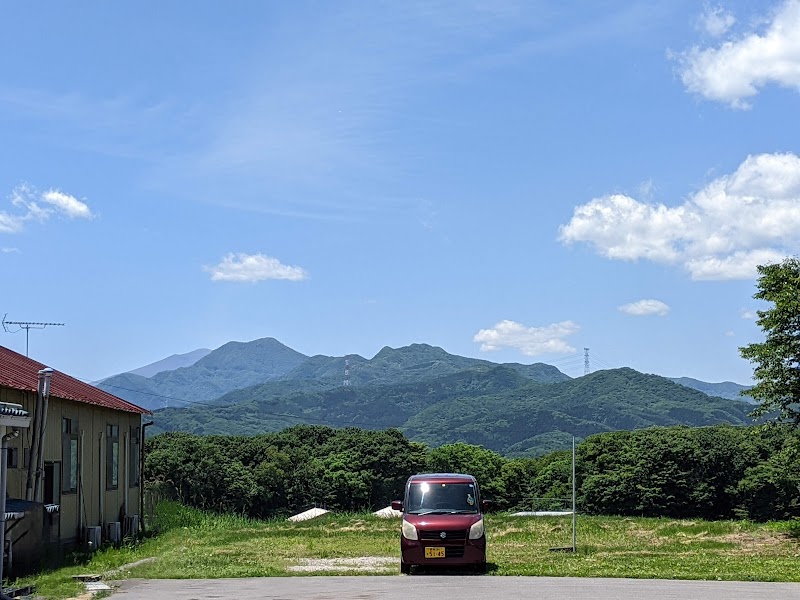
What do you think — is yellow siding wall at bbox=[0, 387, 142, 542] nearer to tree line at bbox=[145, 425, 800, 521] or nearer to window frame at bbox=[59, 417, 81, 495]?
window frame at bbox=[59, 417, 81, 495]

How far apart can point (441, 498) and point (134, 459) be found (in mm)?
14723

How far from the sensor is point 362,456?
266 ft

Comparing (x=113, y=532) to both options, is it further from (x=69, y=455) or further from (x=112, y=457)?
(x=69, y=455)

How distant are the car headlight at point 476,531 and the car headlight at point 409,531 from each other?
108 centimetres

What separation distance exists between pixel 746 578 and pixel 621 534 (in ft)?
40.1

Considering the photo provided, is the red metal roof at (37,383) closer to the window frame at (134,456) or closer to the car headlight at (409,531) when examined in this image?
Answer: the window frame at (134,456)

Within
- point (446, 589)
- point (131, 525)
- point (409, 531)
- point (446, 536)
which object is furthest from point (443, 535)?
point (131, 525)

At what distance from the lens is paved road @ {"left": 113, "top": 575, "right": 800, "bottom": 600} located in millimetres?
15773

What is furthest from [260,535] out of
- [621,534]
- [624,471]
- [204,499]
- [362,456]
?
[362,456]

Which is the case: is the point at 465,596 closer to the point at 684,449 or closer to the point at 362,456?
the point at 684,449

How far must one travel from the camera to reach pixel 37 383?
74.3 feet

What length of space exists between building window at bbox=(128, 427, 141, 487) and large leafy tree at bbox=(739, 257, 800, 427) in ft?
62.0

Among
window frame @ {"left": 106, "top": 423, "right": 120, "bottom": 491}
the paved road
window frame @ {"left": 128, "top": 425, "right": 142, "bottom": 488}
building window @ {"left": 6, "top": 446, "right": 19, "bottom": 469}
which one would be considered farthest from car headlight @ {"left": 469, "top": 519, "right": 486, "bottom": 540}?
window frame @ {"left": 128, "top": 425, "right": 142, "bottom": 488}

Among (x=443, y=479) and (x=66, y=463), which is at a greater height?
(x=66, y=463)
